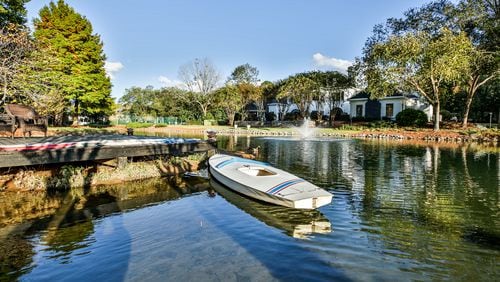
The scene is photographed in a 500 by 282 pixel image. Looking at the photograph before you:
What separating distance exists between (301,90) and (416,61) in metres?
17.5

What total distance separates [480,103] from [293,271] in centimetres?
5737

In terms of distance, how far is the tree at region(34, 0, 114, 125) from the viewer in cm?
3678

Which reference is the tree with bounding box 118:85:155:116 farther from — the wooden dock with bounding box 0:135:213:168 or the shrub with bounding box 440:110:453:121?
the wooden dock with bounding box 0:135:213:168

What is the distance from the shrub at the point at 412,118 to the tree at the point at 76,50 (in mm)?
39841

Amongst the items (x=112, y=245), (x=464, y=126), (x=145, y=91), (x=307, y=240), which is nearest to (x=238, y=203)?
(x=307, y=240)

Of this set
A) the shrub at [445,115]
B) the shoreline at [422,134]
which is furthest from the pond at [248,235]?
the shrub at [445,115]

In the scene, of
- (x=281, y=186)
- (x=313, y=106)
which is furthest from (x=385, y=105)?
(x=281, y=186)

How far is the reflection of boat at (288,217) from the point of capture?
785 cm

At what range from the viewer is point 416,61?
36031mm

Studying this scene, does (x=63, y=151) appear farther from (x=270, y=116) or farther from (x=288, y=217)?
(x=270, y=116)

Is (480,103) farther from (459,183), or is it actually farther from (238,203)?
(238,203)

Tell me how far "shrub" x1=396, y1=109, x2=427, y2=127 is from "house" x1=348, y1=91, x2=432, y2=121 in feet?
16.6

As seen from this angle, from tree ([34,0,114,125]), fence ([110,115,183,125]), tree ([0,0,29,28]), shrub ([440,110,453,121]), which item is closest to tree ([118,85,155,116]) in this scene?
fence ([110,115,183,125])

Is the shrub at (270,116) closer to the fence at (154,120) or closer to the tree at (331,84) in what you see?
the tree at (331,84)
